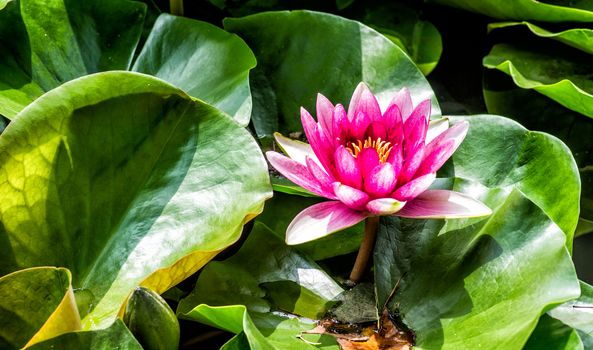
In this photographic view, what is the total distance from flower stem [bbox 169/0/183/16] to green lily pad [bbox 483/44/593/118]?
538 mm

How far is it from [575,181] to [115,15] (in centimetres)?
75

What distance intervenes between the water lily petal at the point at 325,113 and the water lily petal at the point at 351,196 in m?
0.11

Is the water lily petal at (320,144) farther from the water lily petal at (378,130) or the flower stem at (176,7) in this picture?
the flower stem at (176,7)

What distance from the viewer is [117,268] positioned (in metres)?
0.87

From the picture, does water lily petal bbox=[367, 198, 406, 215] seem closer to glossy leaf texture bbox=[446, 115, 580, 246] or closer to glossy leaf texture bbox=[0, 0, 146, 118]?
glossy leaf texture bbox=[446, 115, 580, 246]

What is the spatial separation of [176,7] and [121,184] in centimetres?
47

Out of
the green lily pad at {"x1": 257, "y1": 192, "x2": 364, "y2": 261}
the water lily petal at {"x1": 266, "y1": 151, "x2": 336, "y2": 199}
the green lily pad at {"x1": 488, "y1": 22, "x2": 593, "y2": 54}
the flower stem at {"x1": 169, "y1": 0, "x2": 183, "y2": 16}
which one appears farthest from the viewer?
the flower stem at {"x1": 169, "y1": 0, "x2": 183, "y2": 16}

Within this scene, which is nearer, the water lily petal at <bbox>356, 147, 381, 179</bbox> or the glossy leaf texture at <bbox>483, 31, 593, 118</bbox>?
the water lily petal at <bbox>356, 147, 381, 179</bbox>

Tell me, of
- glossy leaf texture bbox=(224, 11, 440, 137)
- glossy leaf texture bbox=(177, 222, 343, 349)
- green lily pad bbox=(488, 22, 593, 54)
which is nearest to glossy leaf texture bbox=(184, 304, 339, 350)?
glossy leaf texture bbox=(177, 222, 343, 349)

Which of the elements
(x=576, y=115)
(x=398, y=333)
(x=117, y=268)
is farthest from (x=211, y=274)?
(x=576, y=115)

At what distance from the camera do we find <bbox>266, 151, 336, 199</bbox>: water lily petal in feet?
2.81

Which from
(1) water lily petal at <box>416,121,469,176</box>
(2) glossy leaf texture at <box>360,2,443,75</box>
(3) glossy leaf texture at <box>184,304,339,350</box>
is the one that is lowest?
(3) glossy leaf texture at <box>184,304,339,350</box>

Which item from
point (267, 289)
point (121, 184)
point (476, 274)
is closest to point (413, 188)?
point (476, 274)

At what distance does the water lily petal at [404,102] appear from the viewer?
927 millimetres
